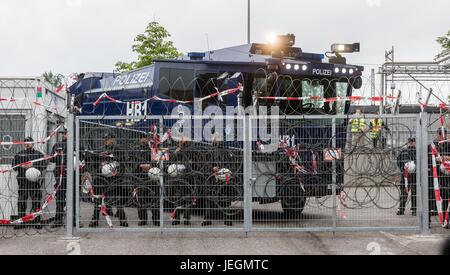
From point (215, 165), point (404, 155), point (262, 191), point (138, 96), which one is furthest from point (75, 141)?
point (404, 155)

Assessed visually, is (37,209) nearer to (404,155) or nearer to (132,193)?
(132,193)

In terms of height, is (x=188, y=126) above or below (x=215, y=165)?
above

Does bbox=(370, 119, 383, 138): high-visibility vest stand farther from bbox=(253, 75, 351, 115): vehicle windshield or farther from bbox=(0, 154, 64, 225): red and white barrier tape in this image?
bbox=(0, 154, 64, 225): red and white barrier tape

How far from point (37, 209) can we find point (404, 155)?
250 inches

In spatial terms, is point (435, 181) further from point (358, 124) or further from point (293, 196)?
point (293, 196)

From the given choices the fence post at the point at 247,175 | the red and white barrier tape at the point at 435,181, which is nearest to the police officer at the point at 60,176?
the fence post at the point at 247,175

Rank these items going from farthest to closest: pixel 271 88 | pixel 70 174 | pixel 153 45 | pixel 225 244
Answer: pixel 153 45 → pixel 271 88 → pixel 70 174 → pixel 225 244

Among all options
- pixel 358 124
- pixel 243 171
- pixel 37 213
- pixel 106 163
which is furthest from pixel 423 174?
pixel 37 213

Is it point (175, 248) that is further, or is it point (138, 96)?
point (138, 96)

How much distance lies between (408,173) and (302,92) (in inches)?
122

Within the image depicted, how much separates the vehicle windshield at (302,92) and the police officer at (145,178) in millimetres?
2871

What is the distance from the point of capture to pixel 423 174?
10.5 meters

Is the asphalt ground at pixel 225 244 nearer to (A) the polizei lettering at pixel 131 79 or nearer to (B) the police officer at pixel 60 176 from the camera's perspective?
(B) the police officer at pixel 60 176

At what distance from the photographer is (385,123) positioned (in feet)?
34.8
